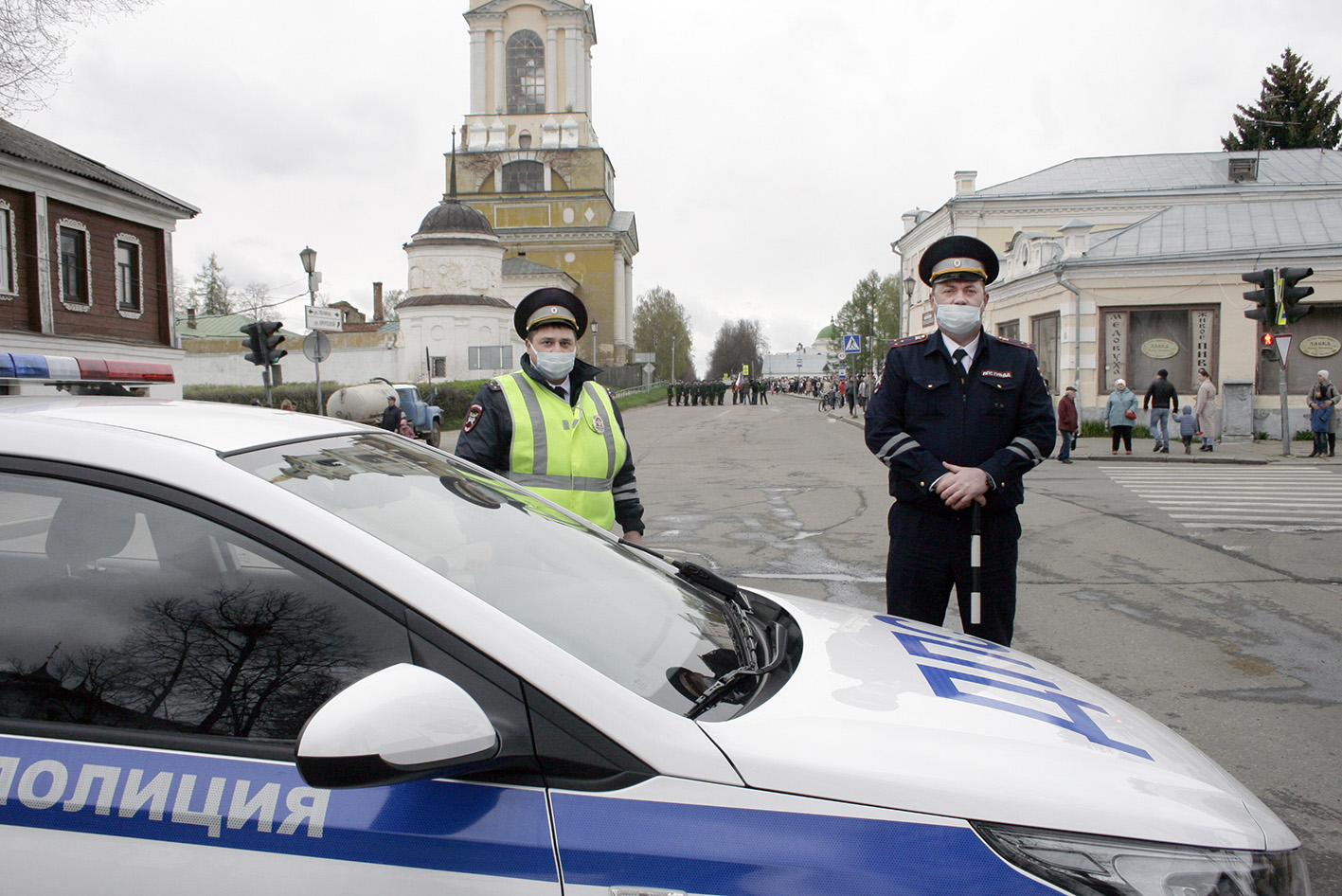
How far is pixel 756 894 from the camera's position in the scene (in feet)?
4.55

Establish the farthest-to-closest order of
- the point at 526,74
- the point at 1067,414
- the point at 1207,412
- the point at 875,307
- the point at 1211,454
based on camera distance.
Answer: the point at 875,307 → the point at 526,74 → the point at 1207,412 → the point at 1211,454 → the point at 1067,414

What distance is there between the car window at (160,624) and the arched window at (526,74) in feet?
225

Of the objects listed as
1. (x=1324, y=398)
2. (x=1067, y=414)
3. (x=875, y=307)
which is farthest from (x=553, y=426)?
(x=875, y=307)

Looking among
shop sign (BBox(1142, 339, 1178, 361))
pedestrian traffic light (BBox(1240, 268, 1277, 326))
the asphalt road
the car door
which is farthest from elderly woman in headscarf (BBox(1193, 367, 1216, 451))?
the car door

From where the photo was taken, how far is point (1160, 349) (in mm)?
22906

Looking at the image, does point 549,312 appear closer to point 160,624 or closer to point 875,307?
point 160,624

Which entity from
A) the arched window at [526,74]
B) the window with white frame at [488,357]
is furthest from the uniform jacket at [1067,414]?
the arched window at [526,74]

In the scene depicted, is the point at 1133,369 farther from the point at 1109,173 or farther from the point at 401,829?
the point at 401,829

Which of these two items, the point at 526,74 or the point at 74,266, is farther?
the point at 526,74

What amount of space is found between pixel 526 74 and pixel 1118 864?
2778 inches

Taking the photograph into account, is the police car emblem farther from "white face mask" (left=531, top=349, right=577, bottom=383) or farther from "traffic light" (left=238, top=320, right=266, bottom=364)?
"traffic light" (left=238, top=320, right=266, bottom=364)

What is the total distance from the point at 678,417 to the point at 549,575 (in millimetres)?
Result: 36900

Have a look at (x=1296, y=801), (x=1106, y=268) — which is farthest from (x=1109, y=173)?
(x=1296, y=801)

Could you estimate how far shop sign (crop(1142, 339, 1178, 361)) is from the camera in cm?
Result: 2281
